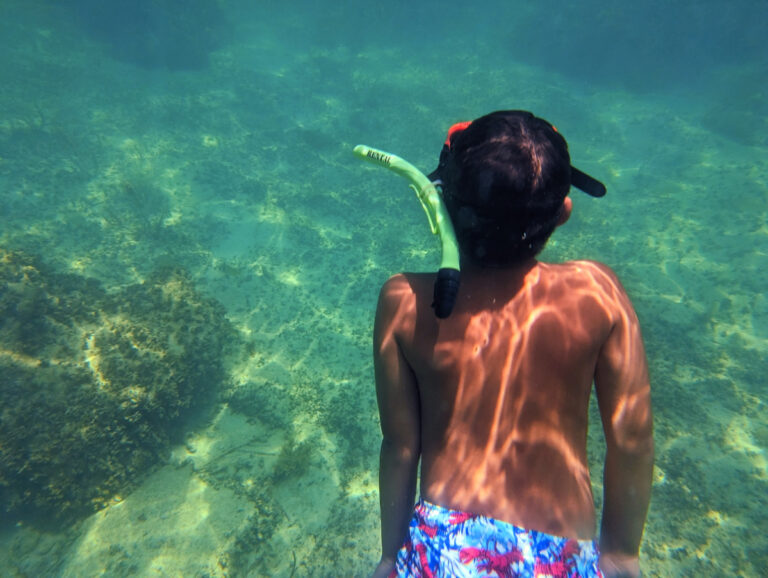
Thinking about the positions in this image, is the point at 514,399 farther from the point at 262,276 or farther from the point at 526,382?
the point at 262,276

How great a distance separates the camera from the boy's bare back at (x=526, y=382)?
1500 mm

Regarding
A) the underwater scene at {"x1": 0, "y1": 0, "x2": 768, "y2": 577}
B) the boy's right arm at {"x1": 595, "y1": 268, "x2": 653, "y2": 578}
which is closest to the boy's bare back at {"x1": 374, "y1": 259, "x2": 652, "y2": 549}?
the boy's right arm at {"x1": 595, "y1": 268, "x2": 653, "y2": 578}

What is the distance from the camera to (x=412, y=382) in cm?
167

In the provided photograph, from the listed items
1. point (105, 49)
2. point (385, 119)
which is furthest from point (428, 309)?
point (105, 49)

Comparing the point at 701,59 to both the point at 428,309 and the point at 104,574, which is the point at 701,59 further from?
the point at 104,574

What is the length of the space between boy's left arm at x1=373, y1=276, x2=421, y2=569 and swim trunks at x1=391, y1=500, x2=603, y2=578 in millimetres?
320

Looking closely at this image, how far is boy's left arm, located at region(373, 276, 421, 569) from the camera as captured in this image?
1.63 meters

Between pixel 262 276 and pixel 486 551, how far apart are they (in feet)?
26.6

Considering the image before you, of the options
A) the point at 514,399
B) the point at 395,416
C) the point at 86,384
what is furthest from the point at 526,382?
the point at 86,384

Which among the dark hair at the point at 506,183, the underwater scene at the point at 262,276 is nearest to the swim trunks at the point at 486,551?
the dark hair at the point at 506,183

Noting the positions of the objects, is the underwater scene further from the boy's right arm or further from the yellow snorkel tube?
the yellow snorkel tube

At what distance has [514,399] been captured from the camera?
1.53 meters

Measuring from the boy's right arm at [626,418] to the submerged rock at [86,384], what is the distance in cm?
606

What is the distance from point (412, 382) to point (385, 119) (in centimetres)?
1582
